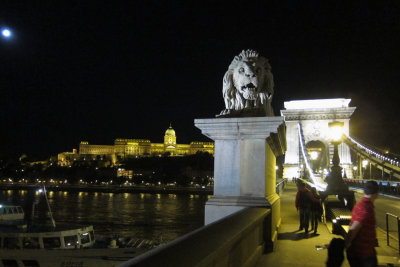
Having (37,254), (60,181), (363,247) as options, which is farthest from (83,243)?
(60,181)

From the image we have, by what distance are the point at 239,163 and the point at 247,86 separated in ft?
3.66

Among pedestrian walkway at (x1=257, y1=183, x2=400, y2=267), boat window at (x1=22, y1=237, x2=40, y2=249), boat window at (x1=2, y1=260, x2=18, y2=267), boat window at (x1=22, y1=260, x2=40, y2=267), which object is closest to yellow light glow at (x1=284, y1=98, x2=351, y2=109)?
boat window at (x1=22, y1=237, x2=40, y2=249)

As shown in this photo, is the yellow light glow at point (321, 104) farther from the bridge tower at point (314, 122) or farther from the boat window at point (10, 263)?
the boat window at point (10, 263)

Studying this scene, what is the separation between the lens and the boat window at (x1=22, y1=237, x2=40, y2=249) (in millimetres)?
22250

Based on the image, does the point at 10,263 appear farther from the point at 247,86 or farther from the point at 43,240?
A: the point at 247,86

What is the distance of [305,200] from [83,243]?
20.0 meters

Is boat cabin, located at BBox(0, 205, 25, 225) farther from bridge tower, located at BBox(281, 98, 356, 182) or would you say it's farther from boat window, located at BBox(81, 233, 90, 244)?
bridge tower, located at BBox(281, 98, 356, 182)

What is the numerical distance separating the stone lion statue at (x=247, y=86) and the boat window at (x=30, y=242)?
66.5 feet

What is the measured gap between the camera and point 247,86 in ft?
18.5

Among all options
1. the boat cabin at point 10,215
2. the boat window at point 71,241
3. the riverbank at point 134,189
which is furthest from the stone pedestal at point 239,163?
the riverbank at point 134,189

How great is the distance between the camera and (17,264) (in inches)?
813

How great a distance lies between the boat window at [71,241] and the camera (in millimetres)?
24047

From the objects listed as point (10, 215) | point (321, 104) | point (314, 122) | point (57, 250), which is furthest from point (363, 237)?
point (321, 104)

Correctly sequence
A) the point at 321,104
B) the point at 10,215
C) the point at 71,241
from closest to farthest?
the point at 71,241 → the point at 10,215 → the point at 321,104
